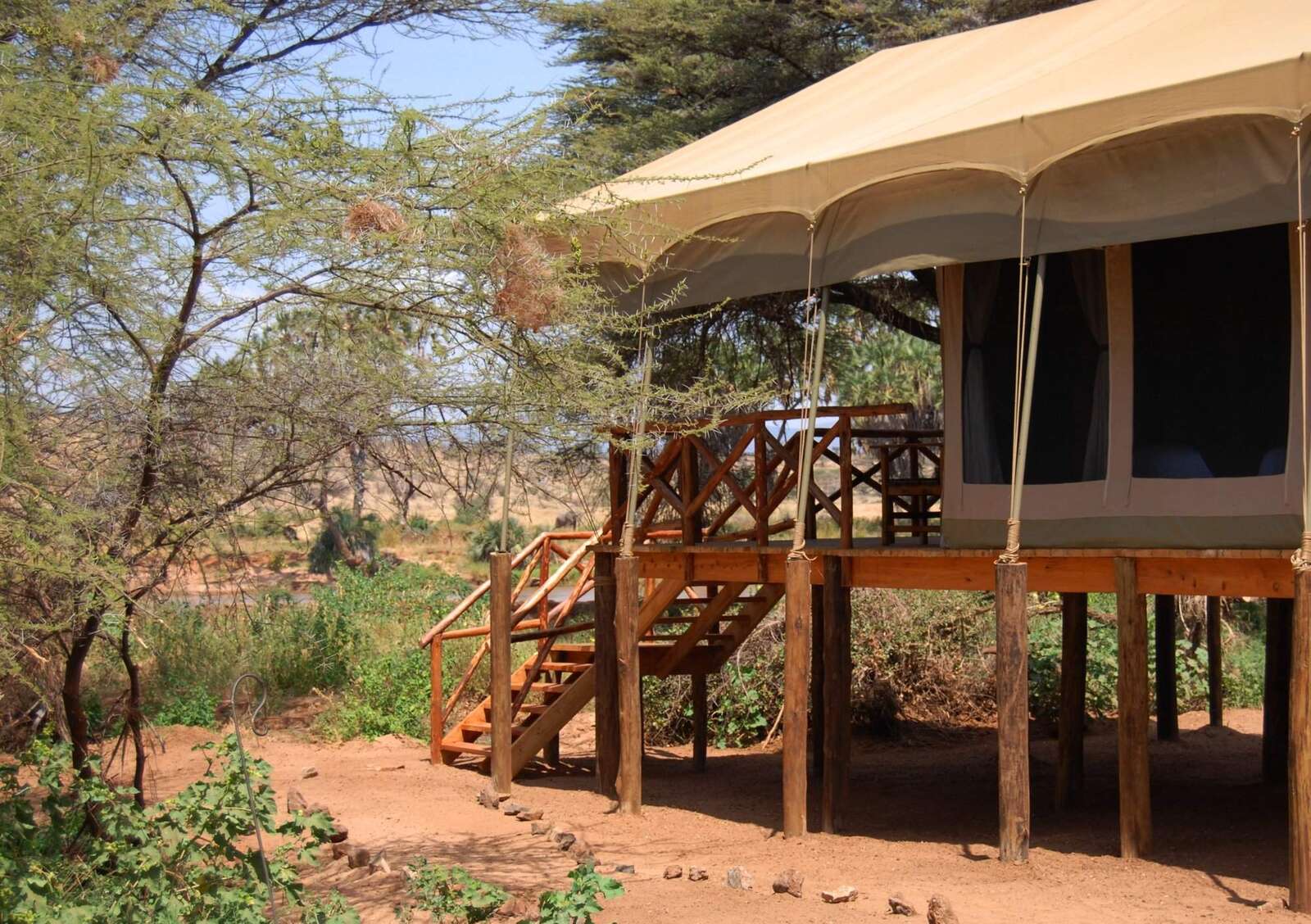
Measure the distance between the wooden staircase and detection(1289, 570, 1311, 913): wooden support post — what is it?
6133mm

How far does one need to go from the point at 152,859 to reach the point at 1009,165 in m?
6.36

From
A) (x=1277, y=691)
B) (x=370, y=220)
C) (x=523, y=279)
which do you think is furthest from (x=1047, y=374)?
(x=370, y=220)

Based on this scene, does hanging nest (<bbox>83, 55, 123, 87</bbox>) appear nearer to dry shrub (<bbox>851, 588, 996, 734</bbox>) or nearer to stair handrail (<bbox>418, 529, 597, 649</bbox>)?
stair handrail (<bbox>418, 529, 597, 649</bbox>)

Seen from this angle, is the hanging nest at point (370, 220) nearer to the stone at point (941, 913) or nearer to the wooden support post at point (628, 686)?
the stone at point (941, 913)

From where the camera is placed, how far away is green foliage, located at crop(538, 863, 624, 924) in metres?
6.58

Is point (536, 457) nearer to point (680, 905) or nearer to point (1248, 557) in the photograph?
point (680, 905)

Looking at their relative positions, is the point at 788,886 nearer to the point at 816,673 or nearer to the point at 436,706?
the point at 816,673

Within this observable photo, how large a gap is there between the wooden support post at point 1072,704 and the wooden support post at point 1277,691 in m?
1.64

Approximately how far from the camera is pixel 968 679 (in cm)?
1791

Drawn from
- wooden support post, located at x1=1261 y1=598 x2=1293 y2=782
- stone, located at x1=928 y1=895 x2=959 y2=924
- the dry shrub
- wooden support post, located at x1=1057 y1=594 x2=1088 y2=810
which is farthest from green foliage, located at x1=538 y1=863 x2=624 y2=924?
the dry shrub

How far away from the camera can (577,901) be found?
6.62 m

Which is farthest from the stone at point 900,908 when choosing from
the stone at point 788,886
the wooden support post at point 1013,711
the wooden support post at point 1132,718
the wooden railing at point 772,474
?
the wooden railing at point 772,474

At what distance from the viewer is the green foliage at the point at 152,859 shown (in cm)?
677

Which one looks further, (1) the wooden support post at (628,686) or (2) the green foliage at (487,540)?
(2) the green foliage at (487,540)
